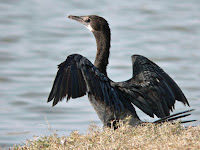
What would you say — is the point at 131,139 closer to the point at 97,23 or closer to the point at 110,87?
the point at 110,87

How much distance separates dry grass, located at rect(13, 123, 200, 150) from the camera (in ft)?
14.7

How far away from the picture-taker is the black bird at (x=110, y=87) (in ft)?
17.9

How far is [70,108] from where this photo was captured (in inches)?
404

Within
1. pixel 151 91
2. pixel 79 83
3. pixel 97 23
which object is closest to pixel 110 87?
pixel 79 83

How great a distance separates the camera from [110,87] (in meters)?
5.66

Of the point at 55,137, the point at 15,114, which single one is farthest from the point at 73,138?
the point at 15,114

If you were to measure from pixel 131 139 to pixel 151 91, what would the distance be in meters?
1.56

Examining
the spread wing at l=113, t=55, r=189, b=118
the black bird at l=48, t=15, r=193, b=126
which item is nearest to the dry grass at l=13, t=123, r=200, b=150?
the black bird at l=48, t=15, r=193, b=126

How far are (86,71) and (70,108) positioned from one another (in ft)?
15.9

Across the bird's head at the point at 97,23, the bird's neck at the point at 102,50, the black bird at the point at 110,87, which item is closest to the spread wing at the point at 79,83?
the black bird at the point at 110,87

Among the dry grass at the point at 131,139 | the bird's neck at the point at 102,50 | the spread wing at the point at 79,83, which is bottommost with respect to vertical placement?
the dry grass at the point at 131,139

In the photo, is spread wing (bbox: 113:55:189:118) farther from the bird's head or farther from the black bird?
the bird's head

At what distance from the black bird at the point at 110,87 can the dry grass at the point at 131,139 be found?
0.44m

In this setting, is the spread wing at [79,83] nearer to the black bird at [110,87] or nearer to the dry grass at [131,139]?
the black bird at [110,87]
